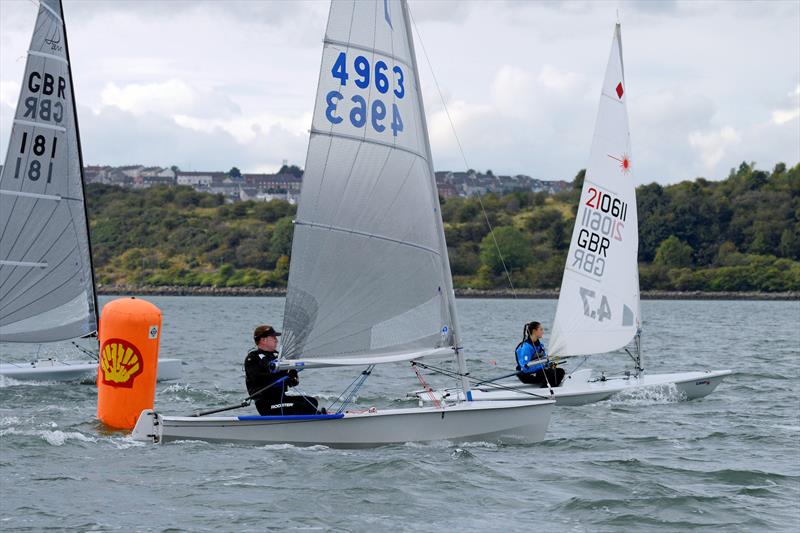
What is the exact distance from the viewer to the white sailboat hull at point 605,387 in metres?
15.6

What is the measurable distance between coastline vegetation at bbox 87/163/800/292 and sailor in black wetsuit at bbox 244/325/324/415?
293ft

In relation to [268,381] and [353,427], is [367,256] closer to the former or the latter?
[268,381]

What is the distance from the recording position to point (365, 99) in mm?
11852

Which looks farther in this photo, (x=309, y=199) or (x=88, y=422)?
(x=88, y=422)

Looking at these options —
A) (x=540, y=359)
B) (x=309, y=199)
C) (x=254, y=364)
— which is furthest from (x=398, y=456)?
(x=540, y=359)

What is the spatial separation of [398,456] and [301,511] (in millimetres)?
1960

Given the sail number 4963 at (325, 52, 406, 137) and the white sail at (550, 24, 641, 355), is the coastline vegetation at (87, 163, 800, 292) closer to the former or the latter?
the white sail at (550, 24, 641, 355)

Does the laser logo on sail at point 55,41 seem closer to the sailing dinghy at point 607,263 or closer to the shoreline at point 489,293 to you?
the sailing dinghy at point 607,263

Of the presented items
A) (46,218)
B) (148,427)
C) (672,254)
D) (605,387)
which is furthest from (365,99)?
(672,254)

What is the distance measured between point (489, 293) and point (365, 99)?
92.2 metres

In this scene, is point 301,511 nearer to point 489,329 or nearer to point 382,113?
point 382,113

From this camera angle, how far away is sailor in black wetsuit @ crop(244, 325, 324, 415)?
39.1 ft

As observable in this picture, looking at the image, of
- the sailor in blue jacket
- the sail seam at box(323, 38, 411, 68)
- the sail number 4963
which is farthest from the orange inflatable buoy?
the sailor in blue jacket

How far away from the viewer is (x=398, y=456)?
460 inches
